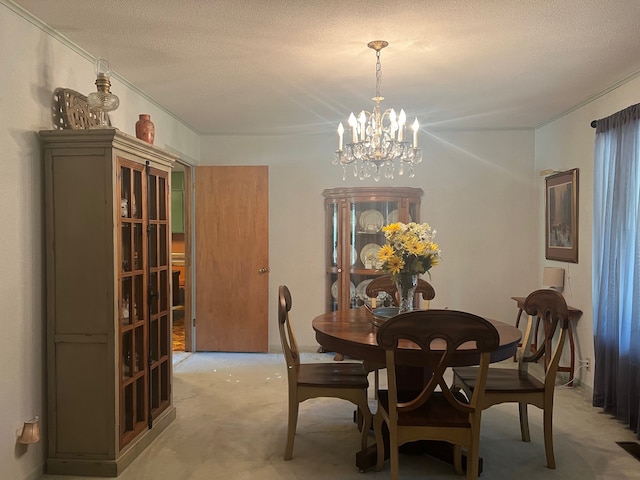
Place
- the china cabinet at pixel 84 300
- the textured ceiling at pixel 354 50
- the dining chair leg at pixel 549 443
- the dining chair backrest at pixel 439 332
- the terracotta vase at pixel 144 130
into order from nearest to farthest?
the dining chair backrest at pixel 439 332
the textured ceiling at pixel 354 50
the china cabinet at pixel 84 300
the dining chair leg at pixel 549 443
the terracotta vase at pixel 144 130

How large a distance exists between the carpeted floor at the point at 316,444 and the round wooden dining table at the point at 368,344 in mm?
672

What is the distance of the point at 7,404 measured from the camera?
2.41 meters

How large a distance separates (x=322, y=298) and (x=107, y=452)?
3100 millimetres

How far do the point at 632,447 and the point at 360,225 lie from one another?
293 cm

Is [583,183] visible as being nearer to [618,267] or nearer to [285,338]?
[618,267]

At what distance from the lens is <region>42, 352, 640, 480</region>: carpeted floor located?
274 cm

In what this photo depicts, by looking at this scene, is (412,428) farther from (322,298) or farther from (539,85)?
(322,298)

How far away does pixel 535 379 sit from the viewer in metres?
2.97

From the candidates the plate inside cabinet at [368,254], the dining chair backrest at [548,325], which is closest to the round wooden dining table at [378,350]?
the dining chair backrest at [548,325]

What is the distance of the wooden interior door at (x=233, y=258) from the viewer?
533cm

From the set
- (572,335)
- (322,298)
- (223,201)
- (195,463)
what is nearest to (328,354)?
(322,298)

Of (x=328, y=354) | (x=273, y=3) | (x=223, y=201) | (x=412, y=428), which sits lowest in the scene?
(x=328, y=354)

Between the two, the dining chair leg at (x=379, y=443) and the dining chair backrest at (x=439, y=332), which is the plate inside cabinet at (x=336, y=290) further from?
the dining chair backrest at (x=439, y=332)

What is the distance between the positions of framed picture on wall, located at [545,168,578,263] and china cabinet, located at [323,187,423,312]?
1.24m
